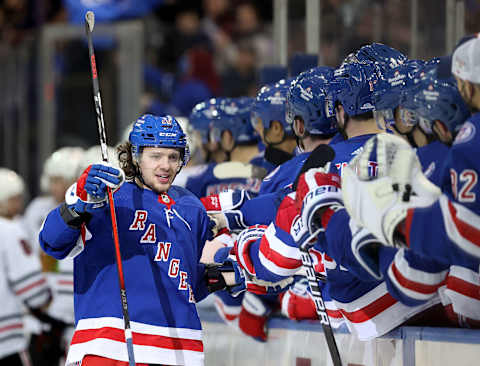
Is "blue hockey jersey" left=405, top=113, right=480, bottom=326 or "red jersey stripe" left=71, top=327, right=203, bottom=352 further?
"red jersey stripe" left=71, top=327, right=203, bottom=352

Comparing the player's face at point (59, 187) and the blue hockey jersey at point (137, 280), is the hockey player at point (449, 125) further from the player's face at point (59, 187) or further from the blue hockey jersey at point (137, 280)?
the player's face at point (59, 187)

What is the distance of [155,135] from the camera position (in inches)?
128

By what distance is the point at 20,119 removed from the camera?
1034cm

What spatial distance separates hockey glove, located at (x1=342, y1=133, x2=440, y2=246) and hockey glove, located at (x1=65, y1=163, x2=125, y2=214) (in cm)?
83

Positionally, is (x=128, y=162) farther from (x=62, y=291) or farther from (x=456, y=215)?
(x=62, y=291)

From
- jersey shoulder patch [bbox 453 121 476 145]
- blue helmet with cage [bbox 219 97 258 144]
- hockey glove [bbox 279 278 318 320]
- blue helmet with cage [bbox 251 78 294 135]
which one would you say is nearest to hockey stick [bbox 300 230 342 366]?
jersey shoulder patch [bbox 453 121 476 145]

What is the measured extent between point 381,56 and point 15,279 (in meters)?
3.29

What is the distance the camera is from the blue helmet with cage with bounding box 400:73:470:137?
2520mm

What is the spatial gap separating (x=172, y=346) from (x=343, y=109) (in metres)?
0.93

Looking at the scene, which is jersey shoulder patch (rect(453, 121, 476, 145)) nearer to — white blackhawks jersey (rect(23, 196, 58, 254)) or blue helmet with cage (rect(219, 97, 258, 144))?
blue helmet with cage (rect(219, 97, 258, 144))

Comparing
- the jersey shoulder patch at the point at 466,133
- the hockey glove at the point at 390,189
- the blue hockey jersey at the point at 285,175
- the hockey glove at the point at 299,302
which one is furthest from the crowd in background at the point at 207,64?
the jersey shoulder patch at the point at 466,133

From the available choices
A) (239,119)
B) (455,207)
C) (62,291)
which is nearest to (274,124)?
(239,119)

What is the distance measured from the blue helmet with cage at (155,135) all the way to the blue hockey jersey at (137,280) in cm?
14

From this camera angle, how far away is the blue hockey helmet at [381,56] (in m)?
3.21
